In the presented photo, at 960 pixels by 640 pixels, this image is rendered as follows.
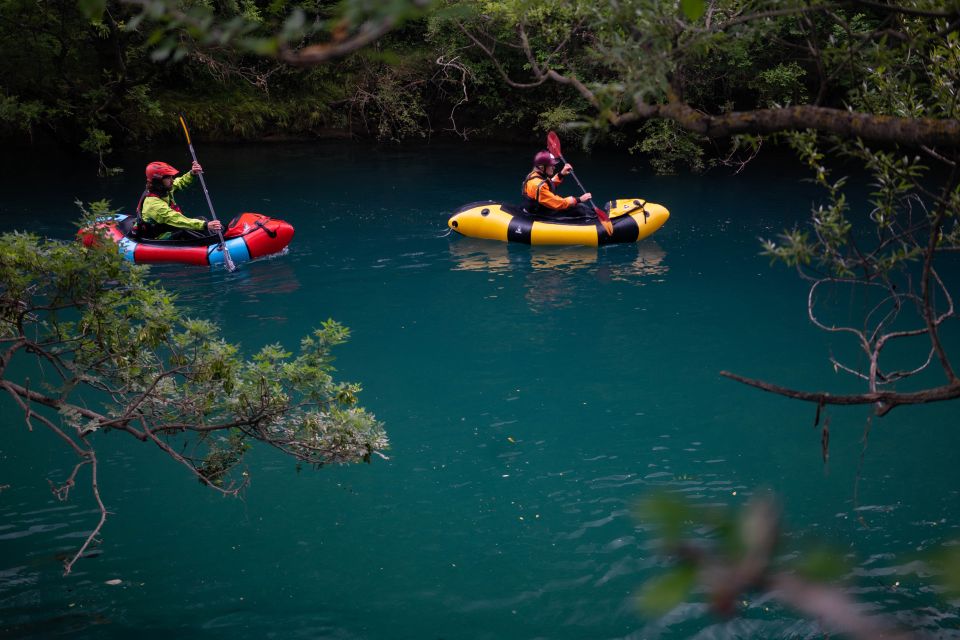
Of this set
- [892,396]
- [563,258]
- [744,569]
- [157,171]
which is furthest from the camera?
[563,258]

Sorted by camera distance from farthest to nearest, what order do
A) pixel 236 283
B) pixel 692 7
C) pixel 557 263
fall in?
pixel 557 263
pixel 236 283
pixel 692 7

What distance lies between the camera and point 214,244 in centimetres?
1002

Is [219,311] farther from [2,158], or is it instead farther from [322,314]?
[2,158]

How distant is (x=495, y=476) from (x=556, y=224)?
585 cm

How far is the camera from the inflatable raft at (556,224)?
36.1 ft

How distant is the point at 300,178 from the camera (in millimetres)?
14344

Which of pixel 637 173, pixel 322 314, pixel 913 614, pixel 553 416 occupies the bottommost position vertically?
pixel 913 614

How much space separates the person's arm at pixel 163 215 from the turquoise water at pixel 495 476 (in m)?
0.53

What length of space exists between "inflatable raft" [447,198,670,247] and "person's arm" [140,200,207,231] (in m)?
3.30

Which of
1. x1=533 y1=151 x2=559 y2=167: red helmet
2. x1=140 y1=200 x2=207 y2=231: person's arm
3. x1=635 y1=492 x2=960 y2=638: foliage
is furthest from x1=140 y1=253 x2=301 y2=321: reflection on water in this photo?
x1=635 y1=492 x2=960 y2=638: foliage

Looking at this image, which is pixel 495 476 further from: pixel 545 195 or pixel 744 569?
pixel 545 195

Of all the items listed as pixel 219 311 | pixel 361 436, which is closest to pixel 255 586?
pixel 361 436

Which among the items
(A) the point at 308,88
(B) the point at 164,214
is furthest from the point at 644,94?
(A) the point at 308,88

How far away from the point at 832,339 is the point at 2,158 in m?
14.2
